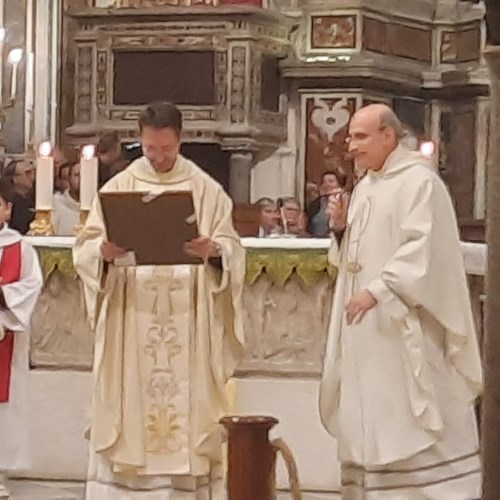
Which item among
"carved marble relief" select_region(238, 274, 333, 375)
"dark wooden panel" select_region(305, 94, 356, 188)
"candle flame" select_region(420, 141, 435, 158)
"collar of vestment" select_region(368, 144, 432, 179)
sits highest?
"dark wooden panel" select_region(305, 94, 356, 188)

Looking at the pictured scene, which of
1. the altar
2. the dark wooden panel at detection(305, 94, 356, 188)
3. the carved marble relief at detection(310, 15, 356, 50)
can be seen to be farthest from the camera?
the carved marble relief at detection(310, 15, 356, 50)

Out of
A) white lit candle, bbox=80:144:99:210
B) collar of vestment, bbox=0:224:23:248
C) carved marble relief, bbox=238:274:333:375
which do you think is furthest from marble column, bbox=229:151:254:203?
collar of vestment, bbox=0:224:23:248

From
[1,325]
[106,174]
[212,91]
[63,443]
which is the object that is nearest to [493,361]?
[1,325]

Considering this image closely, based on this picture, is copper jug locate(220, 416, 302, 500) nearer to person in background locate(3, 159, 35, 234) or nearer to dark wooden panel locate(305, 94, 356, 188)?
person in background locate(3, 159, 35, 234)

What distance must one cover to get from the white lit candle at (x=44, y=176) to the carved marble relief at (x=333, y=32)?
5812mm

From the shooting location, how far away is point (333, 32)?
13711 mm

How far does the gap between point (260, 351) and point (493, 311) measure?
355 cm

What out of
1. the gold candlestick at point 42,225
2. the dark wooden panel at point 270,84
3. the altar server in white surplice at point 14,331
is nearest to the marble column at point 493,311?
the altar server in white surplice at point 14,331

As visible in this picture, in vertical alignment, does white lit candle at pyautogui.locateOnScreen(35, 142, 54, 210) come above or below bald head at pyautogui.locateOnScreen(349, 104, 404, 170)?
below

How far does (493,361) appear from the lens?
523 cm

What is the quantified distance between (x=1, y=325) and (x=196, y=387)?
1.11 metres

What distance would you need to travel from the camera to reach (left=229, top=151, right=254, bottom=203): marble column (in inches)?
521

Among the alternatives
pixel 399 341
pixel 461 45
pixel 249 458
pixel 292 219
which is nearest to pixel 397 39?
pixel 461 45

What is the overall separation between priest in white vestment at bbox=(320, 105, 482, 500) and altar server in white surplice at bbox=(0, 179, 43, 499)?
153 cm
